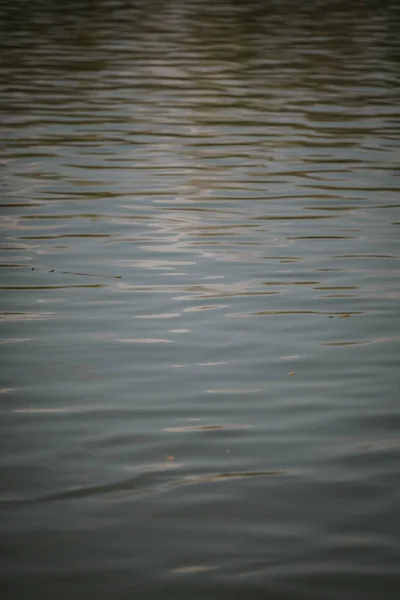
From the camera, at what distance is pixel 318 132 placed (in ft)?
38.3

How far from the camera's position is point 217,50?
1988 centimetres

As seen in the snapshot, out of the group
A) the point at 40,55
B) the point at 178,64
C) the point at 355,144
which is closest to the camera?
the point at 355,144

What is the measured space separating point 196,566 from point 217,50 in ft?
57.8

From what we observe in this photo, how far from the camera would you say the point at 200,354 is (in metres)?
5.14

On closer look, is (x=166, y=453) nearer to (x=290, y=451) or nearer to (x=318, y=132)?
(x=290, y=451)

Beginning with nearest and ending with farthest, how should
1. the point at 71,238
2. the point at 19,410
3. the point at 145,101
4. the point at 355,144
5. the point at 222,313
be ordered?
1. the point at 19,410
2. the point at 222,313
3. the point at 71,238
4. the point at 355,144
5. the point at 145,101

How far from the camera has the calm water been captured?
334 centimetres

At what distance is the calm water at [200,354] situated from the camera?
3.34 meters

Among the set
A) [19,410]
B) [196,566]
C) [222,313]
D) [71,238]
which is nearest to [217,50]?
[71,238]

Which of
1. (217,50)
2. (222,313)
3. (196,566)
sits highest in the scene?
(196,566)

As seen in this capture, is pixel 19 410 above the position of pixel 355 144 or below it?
above

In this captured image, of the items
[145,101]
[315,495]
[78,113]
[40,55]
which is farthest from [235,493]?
[40,55]

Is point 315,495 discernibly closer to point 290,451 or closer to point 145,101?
point 290,451

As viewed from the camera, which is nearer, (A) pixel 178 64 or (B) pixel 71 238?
(B) pixel 71 238
